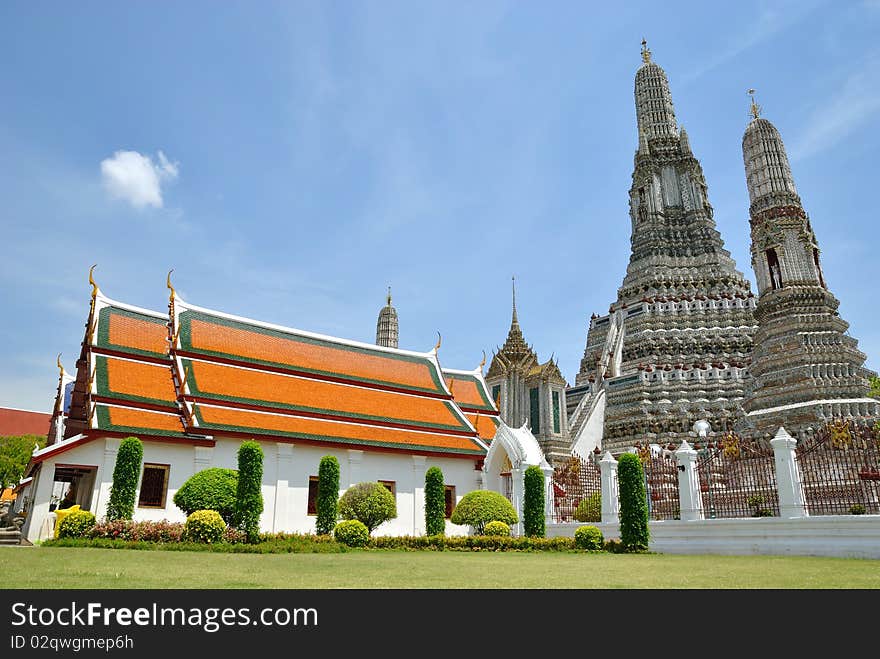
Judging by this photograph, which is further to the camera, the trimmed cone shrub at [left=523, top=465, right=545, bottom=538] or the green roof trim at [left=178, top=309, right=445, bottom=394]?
the green roof trim at [left=178, top=309, right=445, bottom=394]

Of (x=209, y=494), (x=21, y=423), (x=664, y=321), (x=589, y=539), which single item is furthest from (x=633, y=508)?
(x=21, y=423)

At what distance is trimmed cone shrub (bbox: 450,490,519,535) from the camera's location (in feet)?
58.3

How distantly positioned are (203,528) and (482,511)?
24.3 feet

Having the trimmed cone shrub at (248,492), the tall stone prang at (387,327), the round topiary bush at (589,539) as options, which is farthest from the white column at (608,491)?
the tall stone prang at (387,327)

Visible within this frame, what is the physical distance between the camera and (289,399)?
21.9 metres

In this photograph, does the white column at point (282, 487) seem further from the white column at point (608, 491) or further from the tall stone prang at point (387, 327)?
the tall stone prang at point (387, 327)

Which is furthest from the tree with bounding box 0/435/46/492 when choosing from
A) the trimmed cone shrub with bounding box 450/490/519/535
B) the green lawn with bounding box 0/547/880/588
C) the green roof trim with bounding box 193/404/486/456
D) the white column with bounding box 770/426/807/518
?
the white column with bounding box 770/426/807/518

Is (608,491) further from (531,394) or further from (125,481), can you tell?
(531,394)

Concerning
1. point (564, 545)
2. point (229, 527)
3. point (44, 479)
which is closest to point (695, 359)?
point (564, 545)

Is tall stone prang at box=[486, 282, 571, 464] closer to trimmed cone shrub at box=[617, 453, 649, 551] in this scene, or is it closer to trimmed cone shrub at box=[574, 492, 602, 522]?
trimmed cone shrub at box=[574, 492, 602, 522]

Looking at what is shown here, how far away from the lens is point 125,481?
15758mm

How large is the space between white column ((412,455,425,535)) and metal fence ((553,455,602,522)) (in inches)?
189

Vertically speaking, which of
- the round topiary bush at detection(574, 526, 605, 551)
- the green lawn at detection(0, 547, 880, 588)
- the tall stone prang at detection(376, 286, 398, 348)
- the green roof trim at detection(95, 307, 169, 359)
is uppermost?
the tall stone prang at detection(376, 286, 398, 348)
